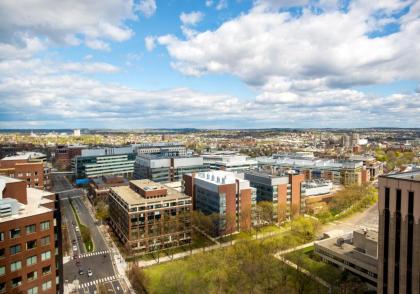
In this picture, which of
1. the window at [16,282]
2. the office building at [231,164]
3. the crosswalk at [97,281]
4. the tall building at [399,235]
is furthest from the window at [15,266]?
the office building at [231,164]

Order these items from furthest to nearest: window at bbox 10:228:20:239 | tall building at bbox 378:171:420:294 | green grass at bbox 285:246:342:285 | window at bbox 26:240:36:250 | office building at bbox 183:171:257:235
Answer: office building at bbox 183:171:257:235 → green grass at bbox 285:246:342:285 → tall building at bbox 378:171:420:294 → window at bbox 26:240:36:250 → window at bbox 10:228:20:239

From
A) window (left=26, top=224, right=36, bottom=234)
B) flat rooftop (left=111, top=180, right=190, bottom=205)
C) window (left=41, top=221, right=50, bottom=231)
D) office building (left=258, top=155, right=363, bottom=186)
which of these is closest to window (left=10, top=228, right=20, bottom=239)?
window (left=26, top=224, right=36, bottom=234)

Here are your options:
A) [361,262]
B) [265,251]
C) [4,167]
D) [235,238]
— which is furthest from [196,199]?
[4,167]

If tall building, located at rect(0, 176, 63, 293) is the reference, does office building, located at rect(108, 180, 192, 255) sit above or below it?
below

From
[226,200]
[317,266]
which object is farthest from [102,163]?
[317,266]

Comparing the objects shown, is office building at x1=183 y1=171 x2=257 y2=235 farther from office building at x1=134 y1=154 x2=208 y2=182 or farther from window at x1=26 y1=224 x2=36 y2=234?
window at x1=26 y1=224 x2=36 y2=234

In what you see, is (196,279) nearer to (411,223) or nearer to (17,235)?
(17,235)
